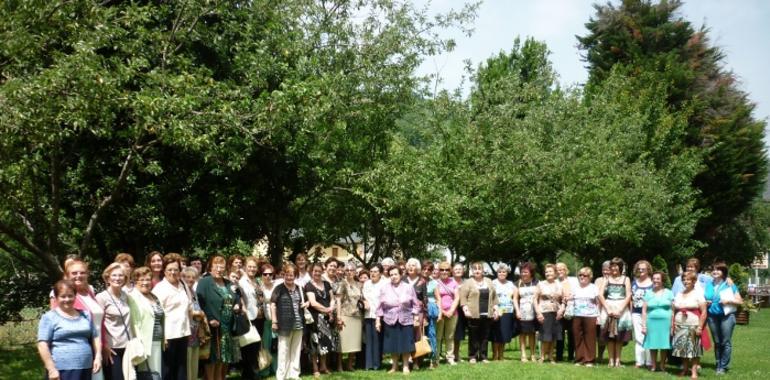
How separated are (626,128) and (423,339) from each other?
16.0 m

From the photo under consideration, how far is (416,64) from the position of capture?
53.4ft

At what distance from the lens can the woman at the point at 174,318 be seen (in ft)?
27.7

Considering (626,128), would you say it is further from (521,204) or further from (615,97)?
(521,204)

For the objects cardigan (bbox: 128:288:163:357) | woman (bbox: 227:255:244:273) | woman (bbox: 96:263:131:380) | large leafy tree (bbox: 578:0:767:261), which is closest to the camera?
woman (bbox: 96:263:131:380)

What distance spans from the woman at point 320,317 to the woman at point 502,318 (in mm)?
3075

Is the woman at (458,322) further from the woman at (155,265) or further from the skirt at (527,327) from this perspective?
the woman at (155,265)

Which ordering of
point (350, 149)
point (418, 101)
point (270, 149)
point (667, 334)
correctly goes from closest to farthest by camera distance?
point (667, 334) → point (270, 149) → point (350, 149) → point (418, 101)

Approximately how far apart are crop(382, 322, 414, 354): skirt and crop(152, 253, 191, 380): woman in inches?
158

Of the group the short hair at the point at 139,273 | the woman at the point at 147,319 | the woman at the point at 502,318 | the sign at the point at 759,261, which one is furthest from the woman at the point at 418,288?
the sign at the point at 759,261

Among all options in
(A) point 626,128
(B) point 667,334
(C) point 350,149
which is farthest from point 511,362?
(A) point 626,128

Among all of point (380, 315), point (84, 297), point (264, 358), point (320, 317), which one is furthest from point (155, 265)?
point (380, 315)

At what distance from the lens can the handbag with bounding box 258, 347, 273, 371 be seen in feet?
35.5

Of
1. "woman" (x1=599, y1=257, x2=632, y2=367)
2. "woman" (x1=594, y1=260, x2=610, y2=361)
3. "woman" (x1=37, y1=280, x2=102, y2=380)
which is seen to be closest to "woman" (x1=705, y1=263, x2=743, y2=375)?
"woman" (x1=599, y1=257, x2=632, y2=367)

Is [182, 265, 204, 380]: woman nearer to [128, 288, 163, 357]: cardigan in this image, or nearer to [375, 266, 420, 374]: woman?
[128, 288, 163, 357]: cardigan
